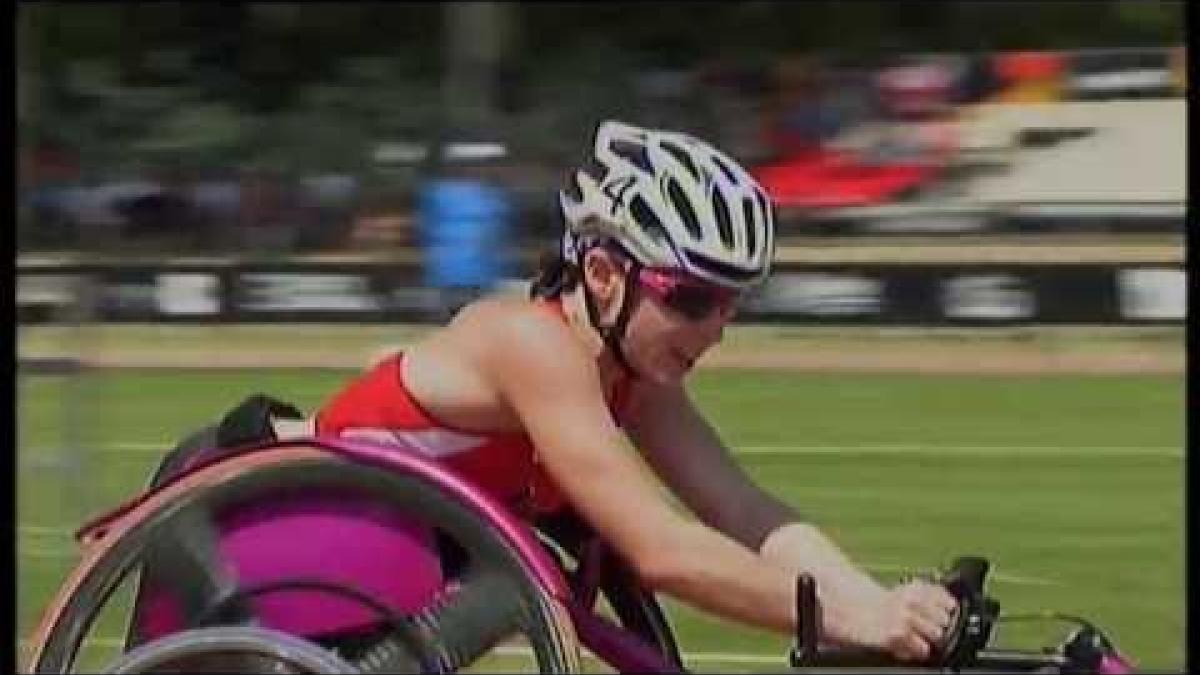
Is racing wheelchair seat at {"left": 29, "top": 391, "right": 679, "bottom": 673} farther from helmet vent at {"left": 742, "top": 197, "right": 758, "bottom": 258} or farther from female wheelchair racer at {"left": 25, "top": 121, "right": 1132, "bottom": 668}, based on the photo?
helmet vent at {"left": 742, "top": 197, "right": 758, "bottom": 258}

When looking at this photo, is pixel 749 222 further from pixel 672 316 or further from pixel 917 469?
pixel 917 469

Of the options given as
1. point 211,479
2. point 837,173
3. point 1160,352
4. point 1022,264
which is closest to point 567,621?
point 211,479

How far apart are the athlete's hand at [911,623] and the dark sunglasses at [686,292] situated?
47cm

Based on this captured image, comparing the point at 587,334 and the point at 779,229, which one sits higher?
the point at 587,334

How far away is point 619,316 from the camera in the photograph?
445 centimetres

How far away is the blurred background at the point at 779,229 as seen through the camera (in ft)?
40.0

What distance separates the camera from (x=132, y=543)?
14.5 ft

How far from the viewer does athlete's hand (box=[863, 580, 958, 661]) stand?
426cm

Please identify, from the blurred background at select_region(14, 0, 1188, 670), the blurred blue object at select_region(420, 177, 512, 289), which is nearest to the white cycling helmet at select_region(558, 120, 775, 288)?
the blurred background at select_region(14, 0, 1188, 670)

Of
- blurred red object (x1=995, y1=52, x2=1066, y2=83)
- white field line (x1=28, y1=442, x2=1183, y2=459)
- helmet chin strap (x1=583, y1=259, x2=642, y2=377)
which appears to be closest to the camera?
helmet chin strap (x1=583, y1=259, x2=642, y2=377)

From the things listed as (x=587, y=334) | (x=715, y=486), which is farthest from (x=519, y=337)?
(x=715, y=486)

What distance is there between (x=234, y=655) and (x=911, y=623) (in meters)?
0.89

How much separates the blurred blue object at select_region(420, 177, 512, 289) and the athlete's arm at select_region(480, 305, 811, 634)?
1496 centimetres

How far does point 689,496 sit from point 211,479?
0.78 meters
